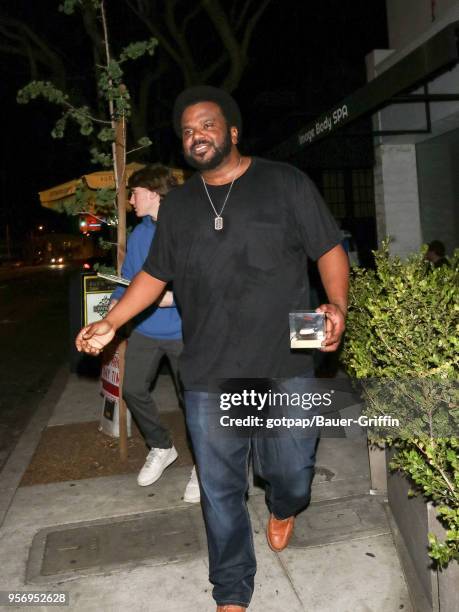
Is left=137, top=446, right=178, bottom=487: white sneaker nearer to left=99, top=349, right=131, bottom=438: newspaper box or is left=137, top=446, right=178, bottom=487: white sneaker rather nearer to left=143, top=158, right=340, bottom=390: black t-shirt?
left=99, top=349, right=131, bottom=438: newspaper box

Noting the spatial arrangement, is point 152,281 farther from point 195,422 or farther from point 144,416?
point 144,416

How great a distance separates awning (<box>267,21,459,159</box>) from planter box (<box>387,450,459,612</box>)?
511 centimetres

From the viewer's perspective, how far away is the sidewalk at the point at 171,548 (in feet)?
9.25

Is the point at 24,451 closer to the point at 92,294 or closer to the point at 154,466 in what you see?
the point at 154,466

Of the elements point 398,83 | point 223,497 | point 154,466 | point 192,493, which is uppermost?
point 398,83

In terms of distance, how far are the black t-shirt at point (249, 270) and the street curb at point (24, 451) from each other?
6.91 ft

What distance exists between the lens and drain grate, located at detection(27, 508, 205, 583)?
314 centimetres

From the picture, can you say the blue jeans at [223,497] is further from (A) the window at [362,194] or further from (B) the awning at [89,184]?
(A) the window at [362,194]

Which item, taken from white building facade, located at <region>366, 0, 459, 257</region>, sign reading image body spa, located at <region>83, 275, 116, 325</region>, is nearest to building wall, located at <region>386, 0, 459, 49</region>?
white building facade, located at <region>366, 0, 459, 257</region>

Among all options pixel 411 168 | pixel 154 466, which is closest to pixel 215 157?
pixel 154 466

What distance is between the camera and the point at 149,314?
4.02 meters

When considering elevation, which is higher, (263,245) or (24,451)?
(263,245)

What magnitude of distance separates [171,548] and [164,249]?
1664 mm

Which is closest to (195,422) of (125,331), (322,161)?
(125,331)
